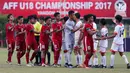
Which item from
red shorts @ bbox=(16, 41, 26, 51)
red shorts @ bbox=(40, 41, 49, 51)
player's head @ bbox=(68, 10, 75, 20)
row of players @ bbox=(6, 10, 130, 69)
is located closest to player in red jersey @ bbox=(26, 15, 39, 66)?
row of players @ bbox=(6, 10, 130, 69)

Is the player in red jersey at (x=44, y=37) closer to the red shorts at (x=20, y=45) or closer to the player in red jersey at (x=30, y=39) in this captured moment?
the player in red jersey at (x=30, y=39)

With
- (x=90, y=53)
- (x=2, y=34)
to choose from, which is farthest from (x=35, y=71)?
(x=2, y=34)

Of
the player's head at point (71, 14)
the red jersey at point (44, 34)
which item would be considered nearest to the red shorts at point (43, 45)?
the red jersey at point (44, 34)

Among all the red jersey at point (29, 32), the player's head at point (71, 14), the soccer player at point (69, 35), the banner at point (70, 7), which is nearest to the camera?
the player's head at point (71, 14)

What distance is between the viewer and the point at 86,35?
18.4 metres

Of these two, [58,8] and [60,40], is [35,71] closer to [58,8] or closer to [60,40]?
[60,40]

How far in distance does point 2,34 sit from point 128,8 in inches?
580

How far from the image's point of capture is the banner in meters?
54.0

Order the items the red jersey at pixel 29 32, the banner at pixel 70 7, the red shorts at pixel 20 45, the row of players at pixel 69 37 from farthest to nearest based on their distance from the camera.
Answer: the banner at pixel 70 7
the red shorts at pixel 20 45
the red jersey at pixel 29 32
the row of players at pixel 69 37

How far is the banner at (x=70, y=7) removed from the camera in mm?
53994

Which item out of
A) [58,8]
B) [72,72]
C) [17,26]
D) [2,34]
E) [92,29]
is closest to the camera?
[72,72]

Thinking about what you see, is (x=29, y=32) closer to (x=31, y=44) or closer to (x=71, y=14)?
(x=31, y=44)

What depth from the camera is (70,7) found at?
2131 inches

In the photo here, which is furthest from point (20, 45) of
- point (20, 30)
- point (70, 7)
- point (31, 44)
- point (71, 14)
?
point (70, 7)
